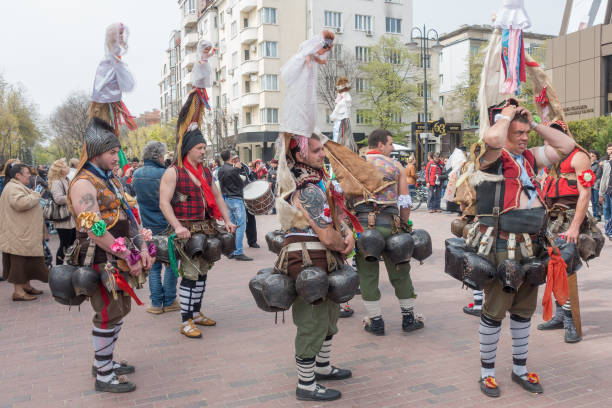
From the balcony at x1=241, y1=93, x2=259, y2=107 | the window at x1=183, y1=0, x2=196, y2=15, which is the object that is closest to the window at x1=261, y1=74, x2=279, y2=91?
the balcony at x1=241, y1=93, x2=259, y2=107

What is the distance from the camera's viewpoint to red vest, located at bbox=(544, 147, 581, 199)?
4.88m

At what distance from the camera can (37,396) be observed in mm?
4000

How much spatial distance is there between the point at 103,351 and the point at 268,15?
42368 millimetres

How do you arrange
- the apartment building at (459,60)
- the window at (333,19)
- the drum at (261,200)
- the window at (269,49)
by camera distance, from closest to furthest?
the drum at (261,200) < the window at (269,49) < the window at (333,19) < the apartment building at (459,60)

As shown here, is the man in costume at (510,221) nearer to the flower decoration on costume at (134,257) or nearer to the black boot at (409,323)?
the black boot at (409,323)

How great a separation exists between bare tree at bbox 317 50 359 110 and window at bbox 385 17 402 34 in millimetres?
5489

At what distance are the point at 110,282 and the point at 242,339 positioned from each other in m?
1.80

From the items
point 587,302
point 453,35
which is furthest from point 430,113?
point 587,302

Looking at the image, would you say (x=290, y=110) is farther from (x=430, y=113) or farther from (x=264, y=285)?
(x=430, y=113)

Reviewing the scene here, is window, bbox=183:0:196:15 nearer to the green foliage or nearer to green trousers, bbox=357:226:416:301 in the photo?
the green foliage

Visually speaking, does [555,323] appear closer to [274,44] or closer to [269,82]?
[269,82]

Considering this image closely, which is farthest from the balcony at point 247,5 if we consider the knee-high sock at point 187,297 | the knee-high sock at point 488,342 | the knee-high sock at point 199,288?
the knee-high sock at point 488,342

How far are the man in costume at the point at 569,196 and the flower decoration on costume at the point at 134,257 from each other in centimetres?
361

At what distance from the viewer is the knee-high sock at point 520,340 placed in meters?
3.88
